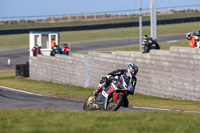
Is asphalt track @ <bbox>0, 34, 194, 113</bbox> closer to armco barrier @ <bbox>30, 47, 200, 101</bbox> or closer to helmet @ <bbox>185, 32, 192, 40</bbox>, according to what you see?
armco barrier @ <bbox>30, 47, 200, 101</bbox>

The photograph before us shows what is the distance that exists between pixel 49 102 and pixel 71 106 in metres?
1.74

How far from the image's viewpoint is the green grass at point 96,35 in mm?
52406

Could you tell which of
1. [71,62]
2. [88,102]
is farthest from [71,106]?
[71,62]

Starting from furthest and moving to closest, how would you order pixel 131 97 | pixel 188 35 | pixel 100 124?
pixel 131 97 < pixel 188 35 < pixel 100 124

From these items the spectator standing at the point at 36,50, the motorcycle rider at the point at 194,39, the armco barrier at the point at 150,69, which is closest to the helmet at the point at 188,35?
the motorcycle rider at the point at 194,39

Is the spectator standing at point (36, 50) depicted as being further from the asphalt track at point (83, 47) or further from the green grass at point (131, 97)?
the asphalt track at point (83, 47)

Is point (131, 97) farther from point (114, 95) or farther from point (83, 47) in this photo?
point (83, 47)

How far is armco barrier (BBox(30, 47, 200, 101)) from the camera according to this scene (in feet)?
54.6

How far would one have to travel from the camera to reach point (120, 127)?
282 inches

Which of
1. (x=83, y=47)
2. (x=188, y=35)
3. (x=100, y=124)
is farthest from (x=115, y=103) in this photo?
(x=83, y=47)

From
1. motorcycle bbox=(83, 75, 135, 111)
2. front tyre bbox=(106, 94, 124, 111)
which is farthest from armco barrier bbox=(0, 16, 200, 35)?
front tyre bbox=(106, 94, 124, 111)

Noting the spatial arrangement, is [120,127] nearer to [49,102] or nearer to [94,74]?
[49,102]

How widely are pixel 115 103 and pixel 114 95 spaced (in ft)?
0.67

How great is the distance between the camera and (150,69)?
18.9 m
